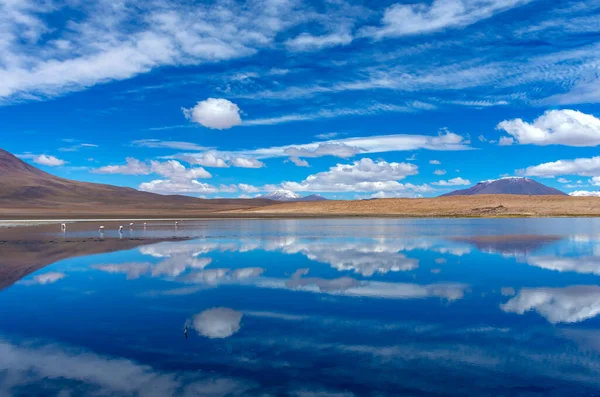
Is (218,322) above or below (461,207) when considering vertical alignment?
below

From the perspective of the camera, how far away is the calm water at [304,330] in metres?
8.38

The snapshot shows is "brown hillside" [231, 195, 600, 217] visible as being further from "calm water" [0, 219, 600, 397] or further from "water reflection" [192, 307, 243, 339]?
"water reflection" [192, 307, 243, 339]

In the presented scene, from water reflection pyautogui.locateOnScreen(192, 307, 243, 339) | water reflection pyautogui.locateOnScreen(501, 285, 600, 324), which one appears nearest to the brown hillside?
water reflection pyautogui.locateOnScreen(501, 285, 600, 324)

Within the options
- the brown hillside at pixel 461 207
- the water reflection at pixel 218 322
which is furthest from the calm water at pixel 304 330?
the brown hillside at pixel 461 207

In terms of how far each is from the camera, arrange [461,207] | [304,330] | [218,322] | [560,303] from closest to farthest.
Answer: [304,330], [218,322], [560,303], [461,207]

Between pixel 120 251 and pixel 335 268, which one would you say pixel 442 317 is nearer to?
pixel 335 268

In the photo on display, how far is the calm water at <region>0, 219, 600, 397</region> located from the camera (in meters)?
8.38

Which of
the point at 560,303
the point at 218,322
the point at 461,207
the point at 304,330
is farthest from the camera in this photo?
the point at 461,207

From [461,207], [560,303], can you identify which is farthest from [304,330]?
[461,207]

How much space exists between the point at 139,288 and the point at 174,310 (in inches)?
155

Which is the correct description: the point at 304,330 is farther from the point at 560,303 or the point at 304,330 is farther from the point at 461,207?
the point at 461,207

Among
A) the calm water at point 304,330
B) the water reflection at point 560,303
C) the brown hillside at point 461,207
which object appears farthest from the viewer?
the brown hillside at point 461,207

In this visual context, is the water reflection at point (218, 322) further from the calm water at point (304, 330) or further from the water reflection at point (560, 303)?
the water reflection at point (560, 303)

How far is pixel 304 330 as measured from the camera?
11430mm
